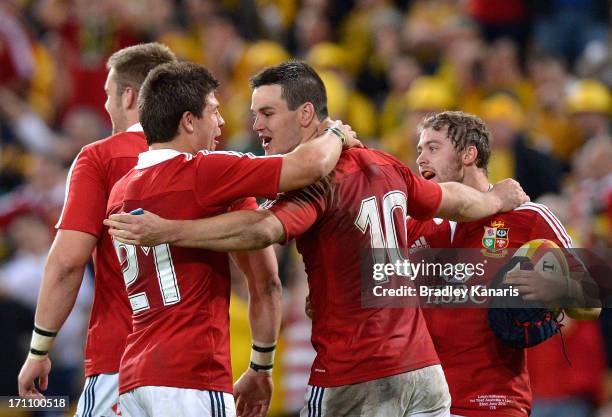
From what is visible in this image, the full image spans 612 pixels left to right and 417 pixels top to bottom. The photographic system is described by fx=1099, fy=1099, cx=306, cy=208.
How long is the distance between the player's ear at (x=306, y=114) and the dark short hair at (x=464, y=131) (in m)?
0.83

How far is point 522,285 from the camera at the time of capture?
5262 mm

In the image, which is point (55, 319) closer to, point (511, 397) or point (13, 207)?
point (511, 397)

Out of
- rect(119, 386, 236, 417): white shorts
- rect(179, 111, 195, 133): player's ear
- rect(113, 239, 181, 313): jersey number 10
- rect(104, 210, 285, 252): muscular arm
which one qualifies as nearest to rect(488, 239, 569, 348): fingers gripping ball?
rect(104, 210, 285, 252): muscular arm

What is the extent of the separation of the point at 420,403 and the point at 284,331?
4.04 meters

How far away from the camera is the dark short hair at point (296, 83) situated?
16.5 feet

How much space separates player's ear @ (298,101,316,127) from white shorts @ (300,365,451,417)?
120 cm

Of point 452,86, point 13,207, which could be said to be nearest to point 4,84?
point 13,207

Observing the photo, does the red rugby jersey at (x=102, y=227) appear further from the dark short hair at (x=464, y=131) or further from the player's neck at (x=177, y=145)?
the dark short hair at (x=464, y=131)

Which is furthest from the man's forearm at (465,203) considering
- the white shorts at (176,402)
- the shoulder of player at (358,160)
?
the white shorts at (176,402)

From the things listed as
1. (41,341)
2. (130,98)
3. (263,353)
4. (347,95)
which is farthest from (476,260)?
(347,95)

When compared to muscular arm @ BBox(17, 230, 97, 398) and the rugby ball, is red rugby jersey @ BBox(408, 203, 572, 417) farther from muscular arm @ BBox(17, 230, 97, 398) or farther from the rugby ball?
muscular arm @ BBox(17, 230, 97, 398)

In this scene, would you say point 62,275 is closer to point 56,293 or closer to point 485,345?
point 56,293

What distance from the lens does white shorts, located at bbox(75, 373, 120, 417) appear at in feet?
17.3

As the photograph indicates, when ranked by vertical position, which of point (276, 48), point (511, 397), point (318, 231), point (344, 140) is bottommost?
point (511, 397)
